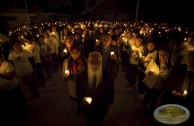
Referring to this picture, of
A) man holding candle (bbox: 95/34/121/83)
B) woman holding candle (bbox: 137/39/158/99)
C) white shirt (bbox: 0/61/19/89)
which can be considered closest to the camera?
white shirt (bbox: 0/61/19/89)

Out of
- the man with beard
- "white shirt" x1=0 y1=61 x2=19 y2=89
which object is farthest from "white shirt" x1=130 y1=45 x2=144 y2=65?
"white shirt" x1=0 y1=61 x2=19 y2=89

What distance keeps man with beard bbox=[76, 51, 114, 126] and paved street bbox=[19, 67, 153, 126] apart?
4.36 ft

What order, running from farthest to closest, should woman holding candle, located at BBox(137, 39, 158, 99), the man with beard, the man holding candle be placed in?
1. the man holding candle
2. woman holding candle, located at BBox(137, 39, 158, 99)
3. the man with beard

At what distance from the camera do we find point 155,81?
4.69m

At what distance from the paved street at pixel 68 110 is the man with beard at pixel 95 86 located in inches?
52.4

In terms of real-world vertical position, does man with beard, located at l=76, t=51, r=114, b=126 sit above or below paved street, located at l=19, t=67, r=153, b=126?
above

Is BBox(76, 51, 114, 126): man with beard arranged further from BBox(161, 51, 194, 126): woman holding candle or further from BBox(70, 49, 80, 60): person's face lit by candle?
BBox(161, 51, 194, 126): woman holding candle

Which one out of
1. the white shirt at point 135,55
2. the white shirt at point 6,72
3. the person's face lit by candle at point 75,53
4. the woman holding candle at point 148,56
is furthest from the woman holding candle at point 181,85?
the white shirt at point 6,72

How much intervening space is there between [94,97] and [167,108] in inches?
72.4

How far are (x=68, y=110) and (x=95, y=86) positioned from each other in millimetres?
2239

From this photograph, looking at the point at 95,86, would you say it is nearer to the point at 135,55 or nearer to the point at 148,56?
the point at 148,56

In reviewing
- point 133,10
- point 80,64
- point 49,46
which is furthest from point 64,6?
point 80,64

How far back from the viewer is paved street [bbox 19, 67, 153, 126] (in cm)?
502

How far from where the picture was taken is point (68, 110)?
5574 mm
